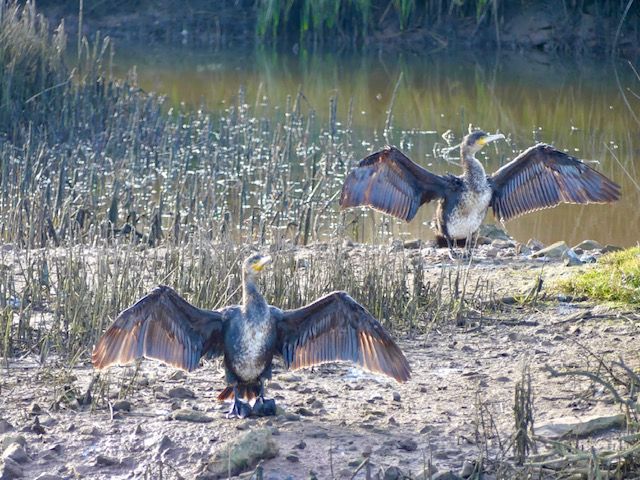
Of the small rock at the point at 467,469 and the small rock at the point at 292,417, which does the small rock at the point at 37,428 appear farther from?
the small rock at the point at 467,469

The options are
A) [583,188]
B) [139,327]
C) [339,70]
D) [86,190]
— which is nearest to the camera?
[139,327]

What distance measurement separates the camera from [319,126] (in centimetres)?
1538

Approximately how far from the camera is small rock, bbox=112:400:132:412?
5688 mm

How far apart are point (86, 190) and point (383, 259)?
431cm

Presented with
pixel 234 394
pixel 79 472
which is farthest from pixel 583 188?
pixel 79 472

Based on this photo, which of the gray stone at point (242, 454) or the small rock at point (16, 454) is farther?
the small rock at point (16, 454)

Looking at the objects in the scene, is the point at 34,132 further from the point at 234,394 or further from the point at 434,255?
the point at 234,394

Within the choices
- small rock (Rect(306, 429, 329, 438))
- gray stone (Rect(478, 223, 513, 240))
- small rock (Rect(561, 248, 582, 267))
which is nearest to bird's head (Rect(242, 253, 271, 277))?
small rock (Rect(306, 429, 329, 438))

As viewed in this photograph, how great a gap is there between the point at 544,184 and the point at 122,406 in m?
4.68

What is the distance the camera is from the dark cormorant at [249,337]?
18.6ft

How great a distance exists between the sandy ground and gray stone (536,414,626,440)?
31 mm

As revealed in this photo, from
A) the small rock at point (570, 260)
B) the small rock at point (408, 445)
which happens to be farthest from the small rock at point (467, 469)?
the small rock at point (570, 260)

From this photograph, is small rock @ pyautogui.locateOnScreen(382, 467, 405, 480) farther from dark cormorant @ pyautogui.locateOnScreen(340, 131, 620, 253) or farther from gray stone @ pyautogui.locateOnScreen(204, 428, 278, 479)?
dark cormorant @ pyautogui.locateOnScreen(340, 131, 620, 253)

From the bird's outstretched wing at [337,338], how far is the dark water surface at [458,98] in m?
4.03
